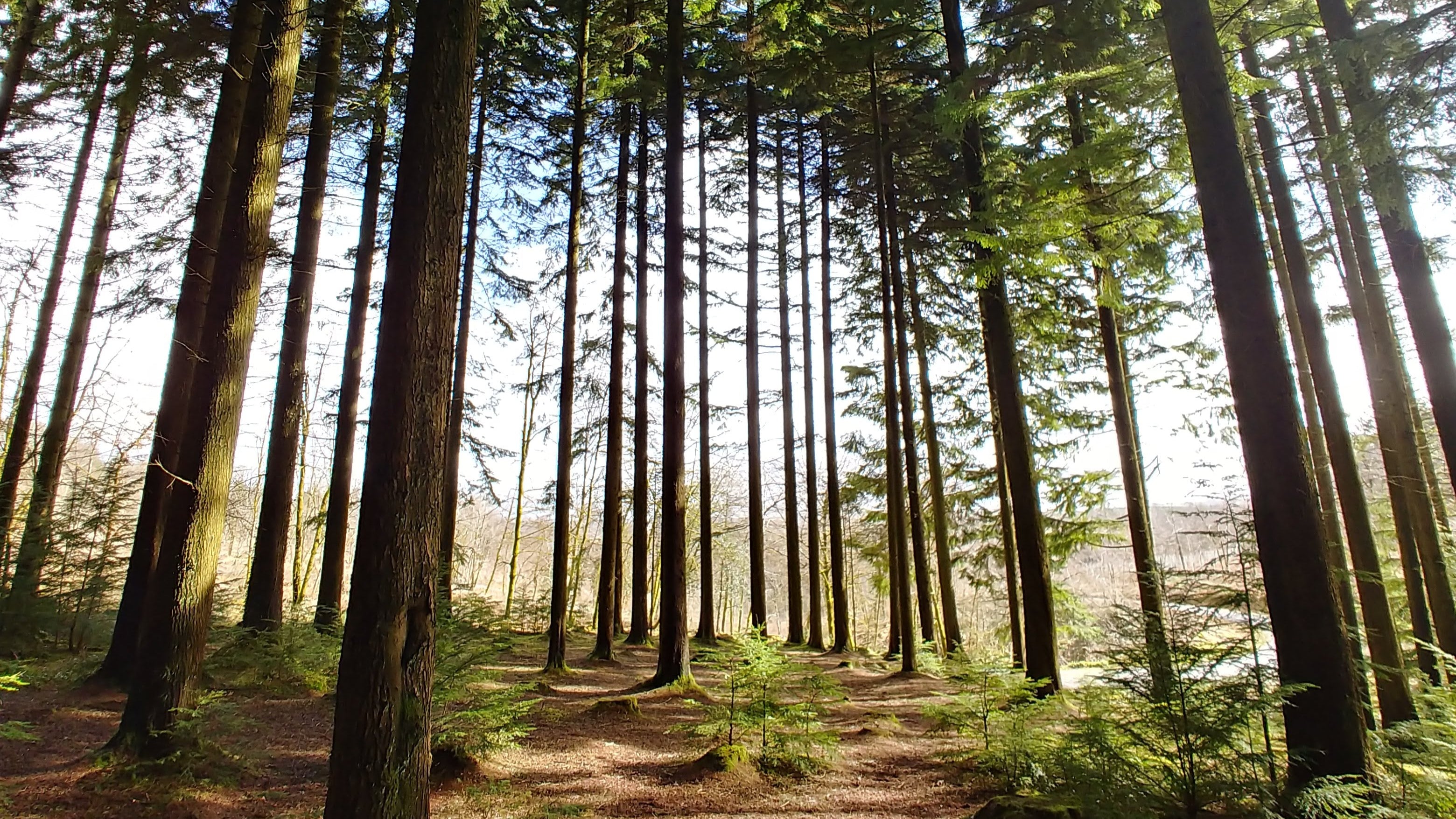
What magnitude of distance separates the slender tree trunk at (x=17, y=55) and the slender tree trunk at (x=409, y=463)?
887 cm

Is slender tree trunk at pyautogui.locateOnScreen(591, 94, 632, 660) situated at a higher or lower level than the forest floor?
higher

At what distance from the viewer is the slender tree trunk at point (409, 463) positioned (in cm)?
296

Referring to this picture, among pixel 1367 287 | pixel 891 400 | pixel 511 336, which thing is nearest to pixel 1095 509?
pixel 891 400

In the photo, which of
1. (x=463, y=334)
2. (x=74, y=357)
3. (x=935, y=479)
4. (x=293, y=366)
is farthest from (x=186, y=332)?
(x=935, y=479)

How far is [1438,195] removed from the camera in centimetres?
630

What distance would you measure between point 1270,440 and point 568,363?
29.7 ft

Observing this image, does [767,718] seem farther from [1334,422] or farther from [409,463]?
[1334,422]

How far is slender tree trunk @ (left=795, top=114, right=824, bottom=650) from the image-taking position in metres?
14.4

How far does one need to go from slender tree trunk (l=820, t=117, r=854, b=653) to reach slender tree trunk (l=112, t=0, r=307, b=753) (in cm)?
1097

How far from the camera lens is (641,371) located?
430 inches

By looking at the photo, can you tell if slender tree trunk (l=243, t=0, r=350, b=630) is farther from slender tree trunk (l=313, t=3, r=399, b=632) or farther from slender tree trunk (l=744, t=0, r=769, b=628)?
slender tree trunk (l=744, t=0, r=769, b=628)

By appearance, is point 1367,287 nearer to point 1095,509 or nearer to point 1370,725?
point 1095,509

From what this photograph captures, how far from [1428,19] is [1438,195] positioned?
7.39 feet

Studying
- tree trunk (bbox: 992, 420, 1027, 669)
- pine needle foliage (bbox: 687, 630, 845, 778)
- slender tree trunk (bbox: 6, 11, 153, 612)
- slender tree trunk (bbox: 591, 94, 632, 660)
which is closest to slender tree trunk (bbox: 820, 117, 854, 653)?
tree trunk (bbox: 992, 420, 1027, 669)
